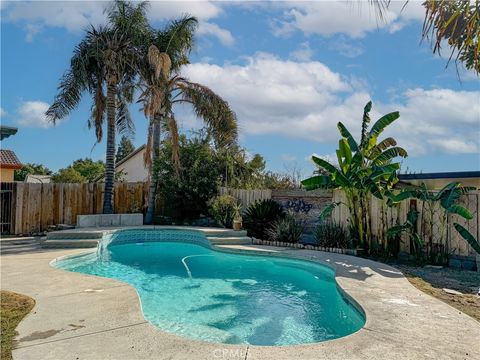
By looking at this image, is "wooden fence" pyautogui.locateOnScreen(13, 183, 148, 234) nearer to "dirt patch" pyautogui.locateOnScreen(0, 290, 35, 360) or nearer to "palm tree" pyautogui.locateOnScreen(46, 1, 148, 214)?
"palm tree" pyautogui.locateOnScreen(46, 1, 148, 214)

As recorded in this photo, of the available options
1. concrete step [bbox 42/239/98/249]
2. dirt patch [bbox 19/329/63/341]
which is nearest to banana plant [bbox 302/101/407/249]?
concrete step [bbox 42/239/98/249]

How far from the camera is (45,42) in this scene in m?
10.5

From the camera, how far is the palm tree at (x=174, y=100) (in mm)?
15969

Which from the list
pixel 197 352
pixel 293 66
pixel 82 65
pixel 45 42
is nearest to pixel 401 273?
pixel 197 352

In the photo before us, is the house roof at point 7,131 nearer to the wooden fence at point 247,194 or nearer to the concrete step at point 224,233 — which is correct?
the concrete step at point 224,233

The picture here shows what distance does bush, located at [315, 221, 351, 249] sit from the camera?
11.4m

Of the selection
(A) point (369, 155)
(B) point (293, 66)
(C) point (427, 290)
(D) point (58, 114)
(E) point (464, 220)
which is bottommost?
(C) point (427, 290)

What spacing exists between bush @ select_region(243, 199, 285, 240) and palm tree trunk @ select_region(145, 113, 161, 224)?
5.37 meters

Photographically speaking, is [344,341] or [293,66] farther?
[293,66]

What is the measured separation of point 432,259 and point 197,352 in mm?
7978

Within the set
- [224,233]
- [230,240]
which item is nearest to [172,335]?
[230,240]

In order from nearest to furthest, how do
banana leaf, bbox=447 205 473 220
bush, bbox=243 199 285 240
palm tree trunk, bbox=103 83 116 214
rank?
banana leaf, bbox=447 205 473 220 → bush, bbox=243 199 285 240 → palm tree trunk, bbox=103 83 116 214

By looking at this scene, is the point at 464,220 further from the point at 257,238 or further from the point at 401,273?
the point at 257,238

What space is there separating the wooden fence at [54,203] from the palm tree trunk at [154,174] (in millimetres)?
1493
